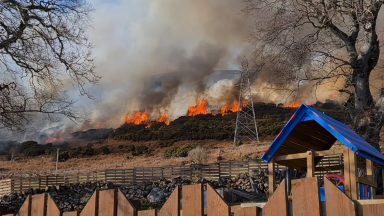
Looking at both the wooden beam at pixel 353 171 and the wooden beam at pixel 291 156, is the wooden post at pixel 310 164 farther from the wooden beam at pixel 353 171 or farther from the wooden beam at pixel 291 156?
the wooden beam at pixel 353 171

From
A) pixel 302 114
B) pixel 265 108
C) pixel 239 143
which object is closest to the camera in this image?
pixel 302 114

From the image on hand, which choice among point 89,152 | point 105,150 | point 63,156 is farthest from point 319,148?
point 105,150

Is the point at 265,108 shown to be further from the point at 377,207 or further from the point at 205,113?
the point at 377,207

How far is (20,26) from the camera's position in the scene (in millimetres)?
17047

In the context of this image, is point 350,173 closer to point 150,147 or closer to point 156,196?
point 156,196

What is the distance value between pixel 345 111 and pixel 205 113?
9648 cm

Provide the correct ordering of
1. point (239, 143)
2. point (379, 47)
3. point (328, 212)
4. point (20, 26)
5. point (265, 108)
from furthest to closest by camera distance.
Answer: point (265, 108)
point (239, 143)
point (20, 26)
point (379, 47)
point (328, 212)

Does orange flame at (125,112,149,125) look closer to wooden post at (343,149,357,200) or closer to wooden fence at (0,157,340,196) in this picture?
wooden fence at (0,157,340,196)

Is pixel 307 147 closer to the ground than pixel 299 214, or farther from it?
farther from it

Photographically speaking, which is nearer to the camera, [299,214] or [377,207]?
[377,207]

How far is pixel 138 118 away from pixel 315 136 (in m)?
113

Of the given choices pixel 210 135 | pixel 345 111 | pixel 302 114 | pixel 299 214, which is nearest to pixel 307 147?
pixel 302 114

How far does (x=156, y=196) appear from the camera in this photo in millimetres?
27422

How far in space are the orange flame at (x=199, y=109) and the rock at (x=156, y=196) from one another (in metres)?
83.8
